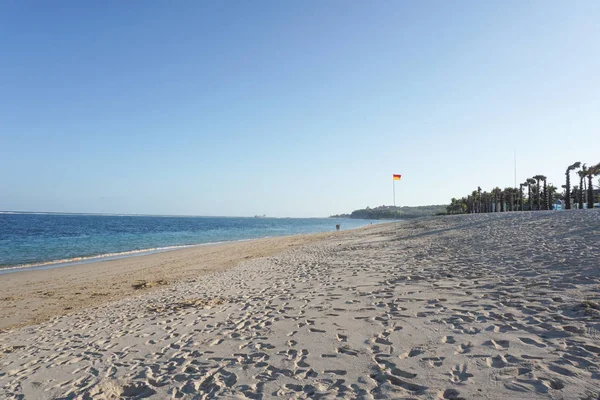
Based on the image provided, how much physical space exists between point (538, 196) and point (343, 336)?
53.4 metres

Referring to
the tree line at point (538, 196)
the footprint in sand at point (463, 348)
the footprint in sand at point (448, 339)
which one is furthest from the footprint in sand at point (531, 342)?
the tree line at point (538, 196)

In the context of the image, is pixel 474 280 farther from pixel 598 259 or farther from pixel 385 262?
pixel 385 262

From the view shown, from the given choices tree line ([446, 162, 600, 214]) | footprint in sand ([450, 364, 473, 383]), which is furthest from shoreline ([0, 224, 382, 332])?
tree line ([446, 162, 600, 214])

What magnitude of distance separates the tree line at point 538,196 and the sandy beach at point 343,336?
35.7 m

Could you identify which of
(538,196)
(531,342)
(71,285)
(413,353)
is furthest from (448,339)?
(538,196)

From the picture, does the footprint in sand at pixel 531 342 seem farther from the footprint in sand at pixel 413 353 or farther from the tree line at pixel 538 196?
the tree line at pixel 538 196

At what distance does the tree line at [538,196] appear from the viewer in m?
37.4

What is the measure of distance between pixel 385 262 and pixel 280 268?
4159mm

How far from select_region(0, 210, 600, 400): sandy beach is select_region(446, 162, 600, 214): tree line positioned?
35668 mm

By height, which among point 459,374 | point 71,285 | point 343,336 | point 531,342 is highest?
point 531,342

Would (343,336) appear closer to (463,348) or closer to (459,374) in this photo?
(463,348)

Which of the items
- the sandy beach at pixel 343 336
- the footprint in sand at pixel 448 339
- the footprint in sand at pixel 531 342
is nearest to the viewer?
the sandy beach at pixel 343 336

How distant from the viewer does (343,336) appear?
520 cm

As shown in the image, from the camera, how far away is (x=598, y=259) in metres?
7.79
